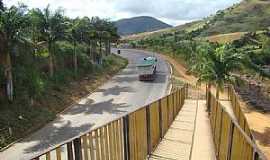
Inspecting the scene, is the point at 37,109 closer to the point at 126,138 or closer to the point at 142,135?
the point at 142,135

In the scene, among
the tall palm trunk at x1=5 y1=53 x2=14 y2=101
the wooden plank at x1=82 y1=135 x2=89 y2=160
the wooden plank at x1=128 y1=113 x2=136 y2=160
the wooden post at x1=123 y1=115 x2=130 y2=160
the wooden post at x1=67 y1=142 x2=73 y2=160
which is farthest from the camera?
the tall palm trunk at x1=5 y1=53 x2=14 y2=101

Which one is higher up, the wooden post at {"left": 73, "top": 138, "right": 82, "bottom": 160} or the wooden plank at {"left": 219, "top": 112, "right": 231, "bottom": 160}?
the wooden post at {"left": 73, "top": 138, "right": 82, "bottom": 160}

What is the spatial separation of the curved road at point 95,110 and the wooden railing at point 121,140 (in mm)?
3547

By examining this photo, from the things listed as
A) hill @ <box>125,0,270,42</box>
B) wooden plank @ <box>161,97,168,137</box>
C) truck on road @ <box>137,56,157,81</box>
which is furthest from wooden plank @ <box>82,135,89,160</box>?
hill @ <box>125,0,270,42</box>

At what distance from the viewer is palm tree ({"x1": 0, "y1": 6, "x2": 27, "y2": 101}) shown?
20812 millimetres

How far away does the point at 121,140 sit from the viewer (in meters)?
7.50

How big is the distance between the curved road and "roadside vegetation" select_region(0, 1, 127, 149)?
963 mm

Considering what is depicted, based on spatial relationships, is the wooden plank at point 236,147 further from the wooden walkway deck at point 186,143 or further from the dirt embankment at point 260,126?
the dirt embankment at point 260,126

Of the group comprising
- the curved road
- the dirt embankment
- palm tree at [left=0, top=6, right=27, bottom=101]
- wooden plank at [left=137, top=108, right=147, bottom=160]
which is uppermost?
palm tree at [left=0, top=6, right=27, bottom=101]

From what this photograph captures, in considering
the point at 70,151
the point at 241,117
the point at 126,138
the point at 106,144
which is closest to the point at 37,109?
the point at 241,117

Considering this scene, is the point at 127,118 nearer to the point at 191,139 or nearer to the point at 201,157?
the point at 201,157

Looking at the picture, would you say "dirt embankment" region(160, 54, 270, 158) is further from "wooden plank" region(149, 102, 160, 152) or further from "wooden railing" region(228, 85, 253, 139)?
"wooden plank" region(149, 102, 160, 152)

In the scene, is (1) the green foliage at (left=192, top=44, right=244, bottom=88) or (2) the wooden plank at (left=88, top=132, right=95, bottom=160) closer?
(2) the wooden plank at (left=88, top=132, right=95, bottom=160)

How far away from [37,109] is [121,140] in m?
17.1
